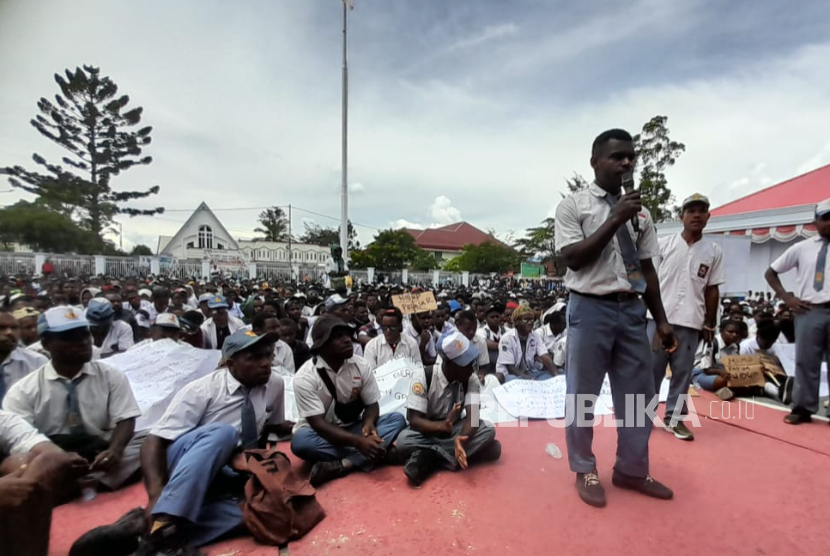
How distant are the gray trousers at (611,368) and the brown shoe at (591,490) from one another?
41 millimetres

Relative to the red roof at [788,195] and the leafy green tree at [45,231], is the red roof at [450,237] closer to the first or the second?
the leafy green tree at [45,231]

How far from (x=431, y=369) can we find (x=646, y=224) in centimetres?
161

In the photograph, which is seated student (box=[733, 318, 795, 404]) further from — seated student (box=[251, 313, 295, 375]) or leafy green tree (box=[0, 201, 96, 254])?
leafy green tree (box=[0, 201, 96, 254])

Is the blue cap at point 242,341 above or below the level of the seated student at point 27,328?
above

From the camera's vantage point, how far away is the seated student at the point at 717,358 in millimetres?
4367

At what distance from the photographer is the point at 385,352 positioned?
4.62 metres

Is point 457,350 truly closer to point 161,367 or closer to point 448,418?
point 448,418

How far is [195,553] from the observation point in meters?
1.85

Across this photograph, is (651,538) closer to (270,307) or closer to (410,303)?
(410,303)

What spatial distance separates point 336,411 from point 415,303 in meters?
2.79

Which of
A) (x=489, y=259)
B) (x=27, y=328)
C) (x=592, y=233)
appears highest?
(x=489, y=259)

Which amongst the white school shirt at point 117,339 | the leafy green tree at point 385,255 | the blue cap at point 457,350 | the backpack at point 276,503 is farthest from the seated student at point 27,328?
the leafy green tree at point 385,255

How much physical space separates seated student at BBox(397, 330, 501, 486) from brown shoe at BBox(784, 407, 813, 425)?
2506mm

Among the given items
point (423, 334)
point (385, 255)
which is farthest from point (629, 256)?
point (385, 255)
